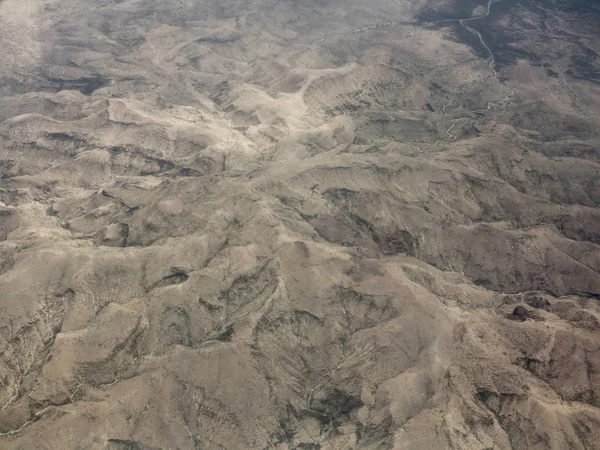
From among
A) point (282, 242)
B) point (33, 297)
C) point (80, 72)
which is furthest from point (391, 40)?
point (33, 297)

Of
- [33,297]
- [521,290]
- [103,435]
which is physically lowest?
[521,290]

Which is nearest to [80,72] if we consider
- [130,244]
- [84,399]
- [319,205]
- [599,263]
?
[130,244]

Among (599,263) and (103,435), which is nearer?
(103,435)

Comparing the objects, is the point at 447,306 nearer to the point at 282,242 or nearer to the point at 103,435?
the point at 282,242

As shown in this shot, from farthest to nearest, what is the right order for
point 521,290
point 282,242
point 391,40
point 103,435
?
point 391,40
point 521,290
point 282,242
point 103,435

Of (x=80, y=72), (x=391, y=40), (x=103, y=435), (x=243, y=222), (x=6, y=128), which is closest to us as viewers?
(x=103, y=435)

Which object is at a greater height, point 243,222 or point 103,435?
point 243,222
